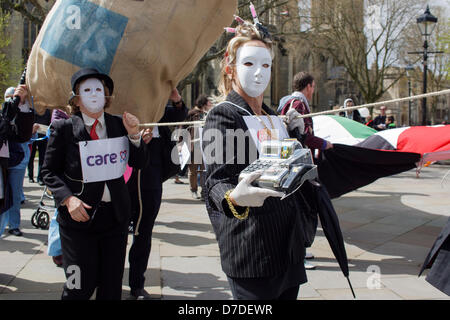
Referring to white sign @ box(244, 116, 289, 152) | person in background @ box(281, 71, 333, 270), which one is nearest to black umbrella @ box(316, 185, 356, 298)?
white sign @ box(244, 116, 289, 152)

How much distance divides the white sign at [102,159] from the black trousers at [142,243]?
931mm

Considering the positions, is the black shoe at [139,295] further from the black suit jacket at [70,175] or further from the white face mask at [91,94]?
the white face mask at [91,94]

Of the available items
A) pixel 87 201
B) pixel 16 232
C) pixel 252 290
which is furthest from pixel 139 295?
pixel 16 232

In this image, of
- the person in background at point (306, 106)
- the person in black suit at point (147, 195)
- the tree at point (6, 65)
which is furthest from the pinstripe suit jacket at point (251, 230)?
the tree at point (6, 65)

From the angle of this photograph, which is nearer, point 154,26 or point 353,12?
point 154,26

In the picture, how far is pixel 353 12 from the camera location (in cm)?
2477

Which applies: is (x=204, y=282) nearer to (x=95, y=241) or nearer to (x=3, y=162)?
(x=95, y=241)

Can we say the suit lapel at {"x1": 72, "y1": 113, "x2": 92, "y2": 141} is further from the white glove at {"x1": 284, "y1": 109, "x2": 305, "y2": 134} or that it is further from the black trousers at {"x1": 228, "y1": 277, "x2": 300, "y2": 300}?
the black trousers at {"x1": 228, "y1": 277, "x2": 300, "y2": 300}

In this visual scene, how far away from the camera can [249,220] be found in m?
2.15

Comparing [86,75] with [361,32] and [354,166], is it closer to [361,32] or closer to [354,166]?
[354,166]

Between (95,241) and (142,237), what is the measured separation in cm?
101

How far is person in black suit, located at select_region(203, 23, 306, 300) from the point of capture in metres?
2.12

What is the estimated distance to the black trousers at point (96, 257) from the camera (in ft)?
9.11

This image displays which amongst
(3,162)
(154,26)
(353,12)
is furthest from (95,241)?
(353,12)
